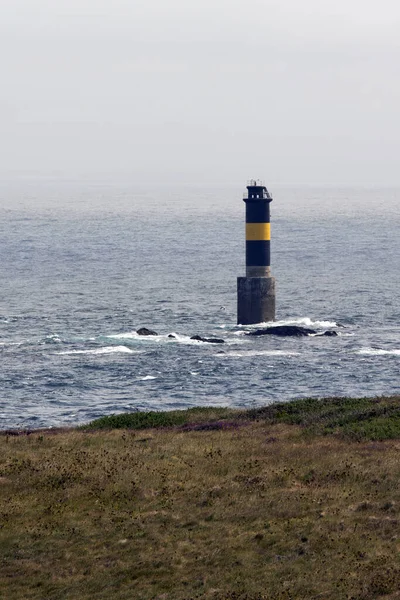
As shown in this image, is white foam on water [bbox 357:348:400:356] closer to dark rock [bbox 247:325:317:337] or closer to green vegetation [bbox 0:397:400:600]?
dark rock [bbox 247:325:317:337]

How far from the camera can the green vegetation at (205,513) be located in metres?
30.8

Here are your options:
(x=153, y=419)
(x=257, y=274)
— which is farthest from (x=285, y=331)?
(x=153, y=419)

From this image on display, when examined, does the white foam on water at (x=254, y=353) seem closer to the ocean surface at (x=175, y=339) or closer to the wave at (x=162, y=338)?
the ocean surface at (x=175, y=339)

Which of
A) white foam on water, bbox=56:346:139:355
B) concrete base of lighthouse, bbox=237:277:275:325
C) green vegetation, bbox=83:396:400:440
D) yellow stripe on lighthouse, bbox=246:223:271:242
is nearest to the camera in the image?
green vegetation, bbox=83:396:400:440

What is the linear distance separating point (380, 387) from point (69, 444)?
30878mm

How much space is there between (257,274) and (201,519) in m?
67.9

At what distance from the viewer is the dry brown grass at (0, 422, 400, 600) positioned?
3072cm

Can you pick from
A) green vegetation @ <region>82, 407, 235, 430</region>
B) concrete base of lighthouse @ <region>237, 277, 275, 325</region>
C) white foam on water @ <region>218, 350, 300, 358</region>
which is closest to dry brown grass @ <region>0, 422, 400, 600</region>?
green vegetation @ <region>82, 407, 235, 430</region>

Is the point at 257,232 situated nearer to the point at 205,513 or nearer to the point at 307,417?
the point at 307,417

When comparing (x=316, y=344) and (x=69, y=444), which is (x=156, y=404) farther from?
(x=316, y=344)

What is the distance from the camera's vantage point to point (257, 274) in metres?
103

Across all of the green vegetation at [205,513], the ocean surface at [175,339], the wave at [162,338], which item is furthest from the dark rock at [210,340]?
the green vegetation at [205,513]

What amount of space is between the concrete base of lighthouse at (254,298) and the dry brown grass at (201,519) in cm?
5551

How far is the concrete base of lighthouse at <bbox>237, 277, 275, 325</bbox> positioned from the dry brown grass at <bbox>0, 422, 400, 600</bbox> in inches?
2186
